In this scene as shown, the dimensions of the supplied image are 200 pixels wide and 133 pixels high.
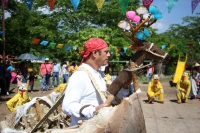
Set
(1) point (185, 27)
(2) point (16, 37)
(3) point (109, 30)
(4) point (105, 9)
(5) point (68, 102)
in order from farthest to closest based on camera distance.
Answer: (1) point (185, 27) < (4) point (105, 9) < (3) point (109, 30) < (2) point (16, 37) < (5) point (68, 102)

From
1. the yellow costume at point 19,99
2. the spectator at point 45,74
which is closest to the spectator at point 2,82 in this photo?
the spectator at point 45,74

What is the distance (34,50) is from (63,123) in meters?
19.4

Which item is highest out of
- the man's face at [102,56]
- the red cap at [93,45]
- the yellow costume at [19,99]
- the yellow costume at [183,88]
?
the red cap at [93,45]

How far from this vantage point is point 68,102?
218cm

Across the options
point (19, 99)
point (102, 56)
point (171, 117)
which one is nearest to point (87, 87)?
point (102, 56)

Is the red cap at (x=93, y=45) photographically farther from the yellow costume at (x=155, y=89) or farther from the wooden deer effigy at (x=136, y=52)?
the yellow costume at (x=155, y=89)

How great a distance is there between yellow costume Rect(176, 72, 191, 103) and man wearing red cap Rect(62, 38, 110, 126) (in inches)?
313

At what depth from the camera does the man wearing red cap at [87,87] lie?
2127mm

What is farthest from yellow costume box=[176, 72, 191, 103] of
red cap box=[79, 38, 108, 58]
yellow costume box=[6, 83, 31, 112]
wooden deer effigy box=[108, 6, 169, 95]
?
red cap box=[79, 38, 108, 58]

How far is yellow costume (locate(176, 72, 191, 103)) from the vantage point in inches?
389

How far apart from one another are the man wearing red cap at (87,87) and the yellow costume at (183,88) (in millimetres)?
7953

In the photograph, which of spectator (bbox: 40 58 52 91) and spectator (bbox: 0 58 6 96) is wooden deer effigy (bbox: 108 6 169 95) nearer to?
spectator (bbox: 0 58 6 96)

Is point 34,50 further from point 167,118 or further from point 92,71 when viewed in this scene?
point 92,71

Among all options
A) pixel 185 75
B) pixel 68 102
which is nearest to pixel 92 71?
pixel 68 102
